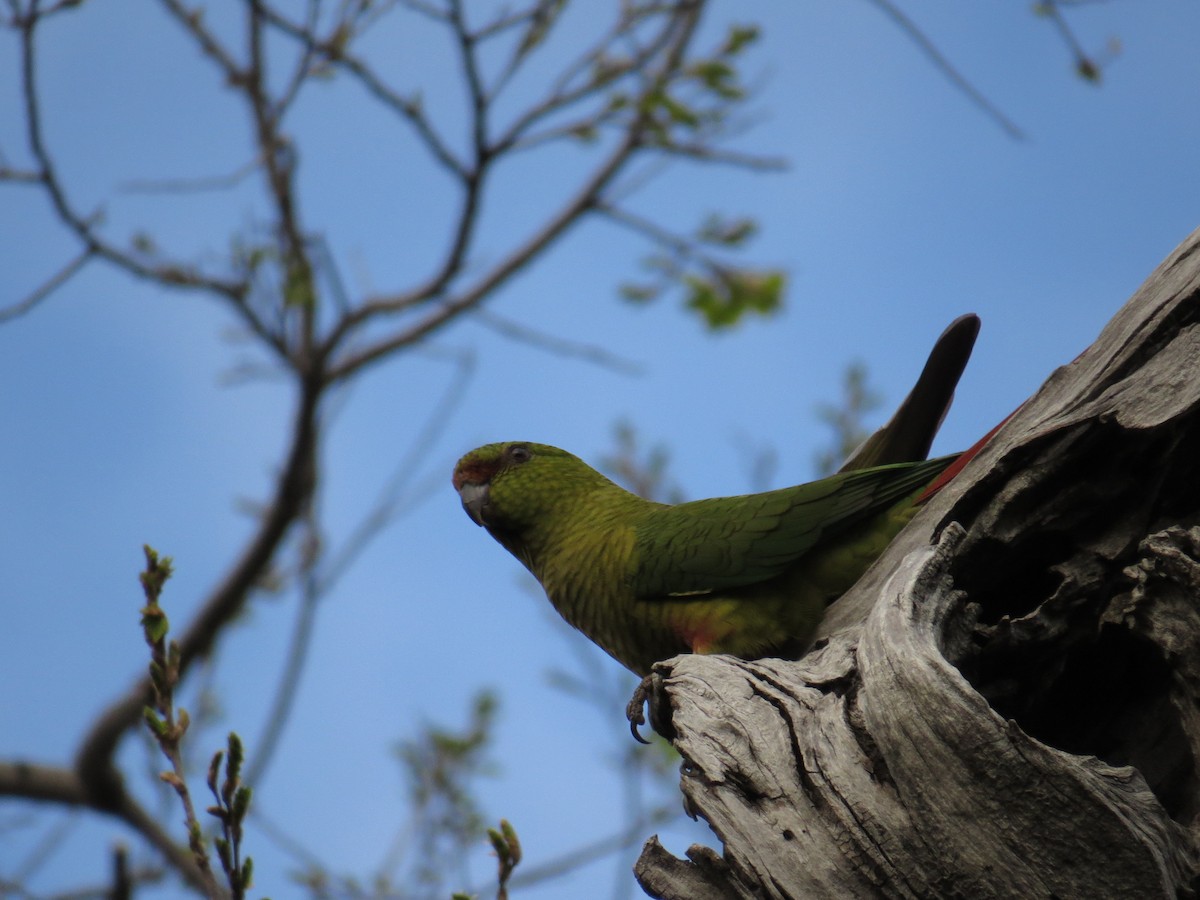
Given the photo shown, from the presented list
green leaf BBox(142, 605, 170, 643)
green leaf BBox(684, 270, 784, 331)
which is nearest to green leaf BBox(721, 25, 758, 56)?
green leaf BBox(684, 270, 784, 331)

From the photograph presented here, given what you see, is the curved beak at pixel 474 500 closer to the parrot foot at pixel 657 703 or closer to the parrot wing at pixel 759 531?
the parrot wing at pixel 759 531

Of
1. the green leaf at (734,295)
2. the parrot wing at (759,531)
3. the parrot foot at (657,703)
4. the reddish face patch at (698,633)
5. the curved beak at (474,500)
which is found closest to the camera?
the parrot foot at (657,703)

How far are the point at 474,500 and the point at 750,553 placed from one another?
160cm

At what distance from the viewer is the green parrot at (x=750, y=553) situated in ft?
12.6

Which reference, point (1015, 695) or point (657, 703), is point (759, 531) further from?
point (1015, 695)

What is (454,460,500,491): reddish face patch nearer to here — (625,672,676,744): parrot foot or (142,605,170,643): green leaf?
(625,672,676,744): parrot foot

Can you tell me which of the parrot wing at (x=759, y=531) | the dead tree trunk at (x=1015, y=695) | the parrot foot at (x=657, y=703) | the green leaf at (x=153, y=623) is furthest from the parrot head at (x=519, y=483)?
the green leaf at (x=153, y=623)

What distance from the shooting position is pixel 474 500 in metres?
5.05

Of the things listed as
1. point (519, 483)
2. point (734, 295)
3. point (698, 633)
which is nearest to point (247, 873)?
point (698, 633)

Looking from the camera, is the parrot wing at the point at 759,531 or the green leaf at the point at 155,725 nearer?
the green leaf at the point at 155,725

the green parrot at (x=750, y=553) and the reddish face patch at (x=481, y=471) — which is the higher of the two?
the reddish face patch at (x=481, y=471)

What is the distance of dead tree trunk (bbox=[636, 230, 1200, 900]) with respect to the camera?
222cm

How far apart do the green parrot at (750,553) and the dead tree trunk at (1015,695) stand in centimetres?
46

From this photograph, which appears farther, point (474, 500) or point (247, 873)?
point (474, 500)
